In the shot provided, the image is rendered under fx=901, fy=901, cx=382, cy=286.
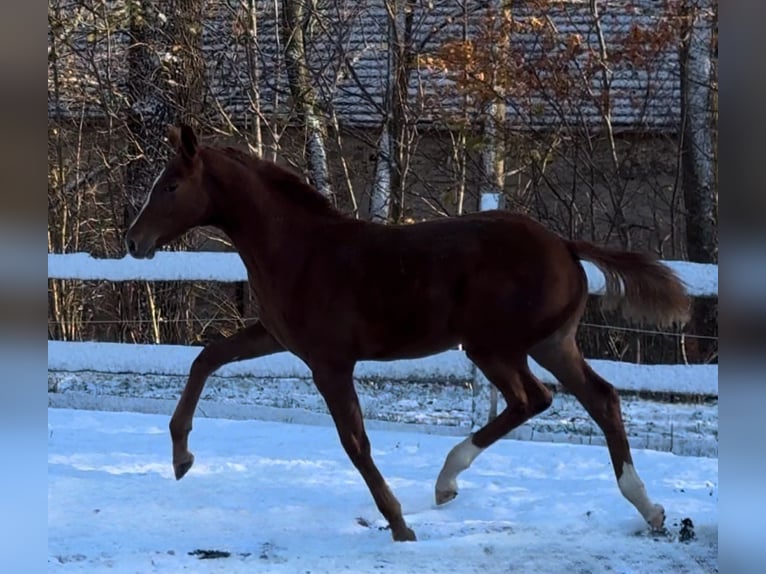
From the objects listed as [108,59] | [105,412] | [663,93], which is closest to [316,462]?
[105,412]

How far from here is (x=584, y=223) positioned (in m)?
8.23

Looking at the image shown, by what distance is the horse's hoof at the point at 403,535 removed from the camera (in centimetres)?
367

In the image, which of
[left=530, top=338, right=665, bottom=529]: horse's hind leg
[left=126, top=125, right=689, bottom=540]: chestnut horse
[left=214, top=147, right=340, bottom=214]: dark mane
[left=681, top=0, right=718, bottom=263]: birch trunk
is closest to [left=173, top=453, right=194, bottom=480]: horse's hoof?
[left=126, top=125, right=689, bottom=540]: chestnut horse

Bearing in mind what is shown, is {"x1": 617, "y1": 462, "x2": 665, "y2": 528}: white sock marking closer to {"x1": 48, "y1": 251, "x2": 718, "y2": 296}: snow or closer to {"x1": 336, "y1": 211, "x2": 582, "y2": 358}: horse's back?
{"x1": 336, "y1": 211, "x2": 582, "y2": 358}: horse's back

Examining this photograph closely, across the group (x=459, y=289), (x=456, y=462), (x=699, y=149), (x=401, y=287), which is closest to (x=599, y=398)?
(x=456, y=462)

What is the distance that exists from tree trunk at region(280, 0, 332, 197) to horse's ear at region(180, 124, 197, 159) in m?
4.84

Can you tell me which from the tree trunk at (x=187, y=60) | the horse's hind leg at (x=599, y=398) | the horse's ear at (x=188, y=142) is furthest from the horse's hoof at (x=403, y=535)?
the tree trunk at (x=187, y=60)

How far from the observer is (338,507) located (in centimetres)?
420

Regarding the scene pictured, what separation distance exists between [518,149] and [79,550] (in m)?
5.80

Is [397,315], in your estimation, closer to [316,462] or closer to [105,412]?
[316,462]

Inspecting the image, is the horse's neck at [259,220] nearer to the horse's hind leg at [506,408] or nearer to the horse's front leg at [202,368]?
the horse's front leg at [202,368]

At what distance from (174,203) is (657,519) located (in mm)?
2472

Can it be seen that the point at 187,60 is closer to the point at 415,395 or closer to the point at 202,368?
the point at 415,395

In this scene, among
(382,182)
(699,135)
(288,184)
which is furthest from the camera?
(382,182)
